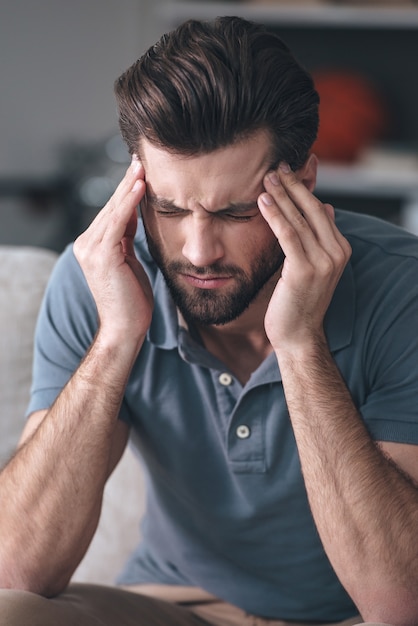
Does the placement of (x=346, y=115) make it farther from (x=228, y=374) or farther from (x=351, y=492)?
(x=351, y=492)

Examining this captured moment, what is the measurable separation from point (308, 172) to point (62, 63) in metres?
3.28

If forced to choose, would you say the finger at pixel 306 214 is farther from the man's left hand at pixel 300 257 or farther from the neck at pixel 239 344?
the neck at pixel 239 344

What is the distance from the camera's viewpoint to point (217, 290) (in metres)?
1.28

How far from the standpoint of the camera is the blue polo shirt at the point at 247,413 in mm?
1323

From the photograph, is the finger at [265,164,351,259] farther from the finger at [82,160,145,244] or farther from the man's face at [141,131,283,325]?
the finger at [82,160,145,244]

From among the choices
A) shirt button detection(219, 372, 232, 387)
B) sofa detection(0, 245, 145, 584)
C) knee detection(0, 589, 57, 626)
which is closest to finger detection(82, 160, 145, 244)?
shirt button detection(219, 372, 232, 387)

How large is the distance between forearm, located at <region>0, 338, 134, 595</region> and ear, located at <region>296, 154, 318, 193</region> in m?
0.34

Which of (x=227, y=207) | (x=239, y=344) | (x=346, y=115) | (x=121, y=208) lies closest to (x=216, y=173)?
(x=227, y=207)

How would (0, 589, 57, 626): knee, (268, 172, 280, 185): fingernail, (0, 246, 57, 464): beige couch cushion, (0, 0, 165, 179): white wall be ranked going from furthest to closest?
(0, 0, 165, 179): white wall
(0, 246, 57, 464): beige couch cushion
(268, 172, 280, 185): fingernail
(0, 589, 57, 626): knee

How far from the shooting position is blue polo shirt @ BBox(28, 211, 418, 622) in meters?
1.32

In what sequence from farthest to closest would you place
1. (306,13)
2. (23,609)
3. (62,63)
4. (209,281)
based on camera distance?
1. (62,63)
2. (306,13)
3. (209,281)
4. (23,609)

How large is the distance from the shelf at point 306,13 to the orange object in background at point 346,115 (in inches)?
8.4

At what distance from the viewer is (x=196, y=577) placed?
59.4 inches

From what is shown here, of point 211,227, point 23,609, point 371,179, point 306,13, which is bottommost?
point 23,609
